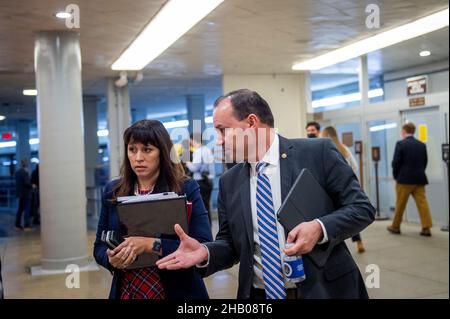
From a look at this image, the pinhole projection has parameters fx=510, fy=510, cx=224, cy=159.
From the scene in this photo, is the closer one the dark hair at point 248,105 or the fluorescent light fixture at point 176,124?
the dark hair at point 248,105

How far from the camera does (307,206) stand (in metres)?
1.39

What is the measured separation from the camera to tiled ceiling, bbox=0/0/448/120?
16.8ft

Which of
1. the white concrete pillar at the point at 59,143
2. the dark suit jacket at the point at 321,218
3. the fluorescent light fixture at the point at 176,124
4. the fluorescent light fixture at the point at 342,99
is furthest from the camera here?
the fluorescent light fixture at the point at 342,99

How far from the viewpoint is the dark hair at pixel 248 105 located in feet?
4.97

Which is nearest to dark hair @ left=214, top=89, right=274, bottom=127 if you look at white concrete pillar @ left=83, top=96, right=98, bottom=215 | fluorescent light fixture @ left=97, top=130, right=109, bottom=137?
fluorescent light fixture @ left=97, top=130, right=109, bottom=137

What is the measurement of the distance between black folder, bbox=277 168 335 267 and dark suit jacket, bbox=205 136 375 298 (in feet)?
0.10

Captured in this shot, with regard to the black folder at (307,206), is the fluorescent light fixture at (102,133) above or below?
above

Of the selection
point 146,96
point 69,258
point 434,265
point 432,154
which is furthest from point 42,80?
point 146,96

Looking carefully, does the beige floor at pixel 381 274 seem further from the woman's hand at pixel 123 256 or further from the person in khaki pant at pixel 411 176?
the woman's hand at pixel 123 256

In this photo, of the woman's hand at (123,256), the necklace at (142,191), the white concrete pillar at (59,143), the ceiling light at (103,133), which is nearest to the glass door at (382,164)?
the ceiling light at (103,133)

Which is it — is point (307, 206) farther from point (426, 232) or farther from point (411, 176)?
point (426, 232)

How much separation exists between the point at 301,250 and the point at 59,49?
548 centimetres

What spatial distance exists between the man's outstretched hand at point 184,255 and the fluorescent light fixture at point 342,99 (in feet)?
31.4

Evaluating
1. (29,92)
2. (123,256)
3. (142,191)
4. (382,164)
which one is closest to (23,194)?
(29,92)
